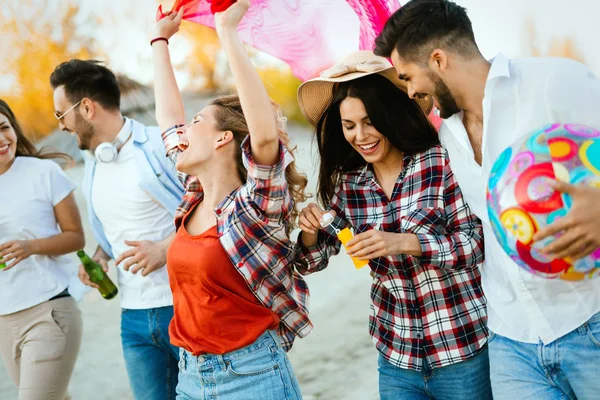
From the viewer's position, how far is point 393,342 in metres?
2.22

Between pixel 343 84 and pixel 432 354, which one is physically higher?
pixel 343 84

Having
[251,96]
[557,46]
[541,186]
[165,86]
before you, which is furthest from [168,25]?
[557,46]

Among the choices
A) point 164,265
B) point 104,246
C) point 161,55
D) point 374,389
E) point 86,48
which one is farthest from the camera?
point 86,48

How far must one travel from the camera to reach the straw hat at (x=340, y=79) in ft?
7.44

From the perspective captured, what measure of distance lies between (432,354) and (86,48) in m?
6.33

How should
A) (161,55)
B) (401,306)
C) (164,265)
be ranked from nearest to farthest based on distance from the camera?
(401,306) < (161,55) < (164,265)

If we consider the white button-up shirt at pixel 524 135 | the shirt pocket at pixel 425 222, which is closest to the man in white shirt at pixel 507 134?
the white button-up shirt at pixel 524 135

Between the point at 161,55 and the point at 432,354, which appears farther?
the point at 161,55

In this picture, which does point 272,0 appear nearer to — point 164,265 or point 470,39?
point 470,39

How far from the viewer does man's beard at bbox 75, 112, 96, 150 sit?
10.1ft

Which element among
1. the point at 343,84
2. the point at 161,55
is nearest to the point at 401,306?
the point at 343,84

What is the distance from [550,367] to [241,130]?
1158mm

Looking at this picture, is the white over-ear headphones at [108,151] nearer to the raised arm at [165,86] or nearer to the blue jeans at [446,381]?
the raised arm at [165,86]

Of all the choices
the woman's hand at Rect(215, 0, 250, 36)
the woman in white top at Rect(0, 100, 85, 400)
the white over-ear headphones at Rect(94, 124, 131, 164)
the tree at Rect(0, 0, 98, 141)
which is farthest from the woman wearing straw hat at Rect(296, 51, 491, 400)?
the tree at Rect(0, 0, 98, 141)
